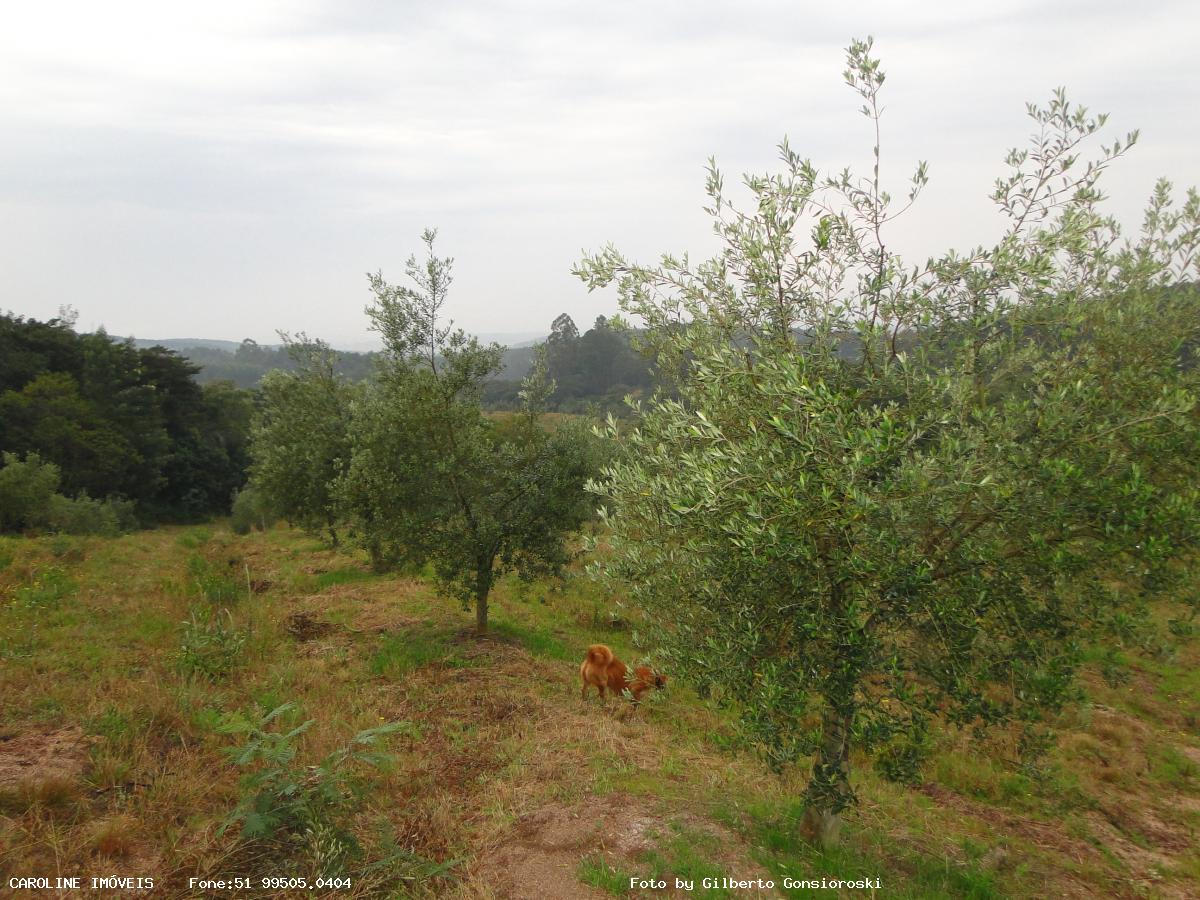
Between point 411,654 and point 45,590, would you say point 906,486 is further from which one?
point 45,590

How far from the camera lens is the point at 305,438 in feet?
85.7

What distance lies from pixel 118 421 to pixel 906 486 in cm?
6115

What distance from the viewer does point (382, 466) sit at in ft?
54.0

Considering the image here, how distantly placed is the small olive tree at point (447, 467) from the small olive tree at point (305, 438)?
8.54 m

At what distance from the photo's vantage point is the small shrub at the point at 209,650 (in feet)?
43.7

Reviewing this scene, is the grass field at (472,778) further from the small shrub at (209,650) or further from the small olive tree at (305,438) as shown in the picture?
the small olive tree at (305,438)

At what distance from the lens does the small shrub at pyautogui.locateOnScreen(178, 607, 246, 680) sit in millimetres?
13334

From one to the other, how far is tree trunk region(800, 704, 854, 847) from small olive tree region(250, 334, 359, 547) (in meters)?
21.1

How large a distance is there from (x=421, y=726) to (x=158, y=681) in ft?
17.1

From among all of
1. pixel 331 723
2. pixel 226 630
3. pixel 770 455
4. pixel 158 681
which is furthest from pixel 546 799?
pixel 226 630

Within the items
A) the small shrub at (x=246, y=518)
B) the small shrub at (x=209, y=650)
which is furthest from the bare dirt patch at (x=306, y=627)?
the small shrub at (x=246, y=518)

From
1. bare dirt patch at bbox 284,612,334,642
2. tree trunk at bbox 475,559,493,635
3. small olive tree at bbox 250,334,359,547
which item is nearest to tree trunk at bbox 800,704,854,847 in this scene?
tree trunk at bbox 475,559,493,635

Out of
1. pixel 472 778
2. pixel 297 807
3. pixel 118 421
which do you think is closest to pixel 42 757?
pixel 297 807

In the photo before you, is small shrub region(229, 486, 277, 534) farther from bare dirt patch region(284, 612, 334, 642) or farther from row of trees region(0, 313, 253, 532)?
bare dirt patch region(284, 612, 334, 642)
